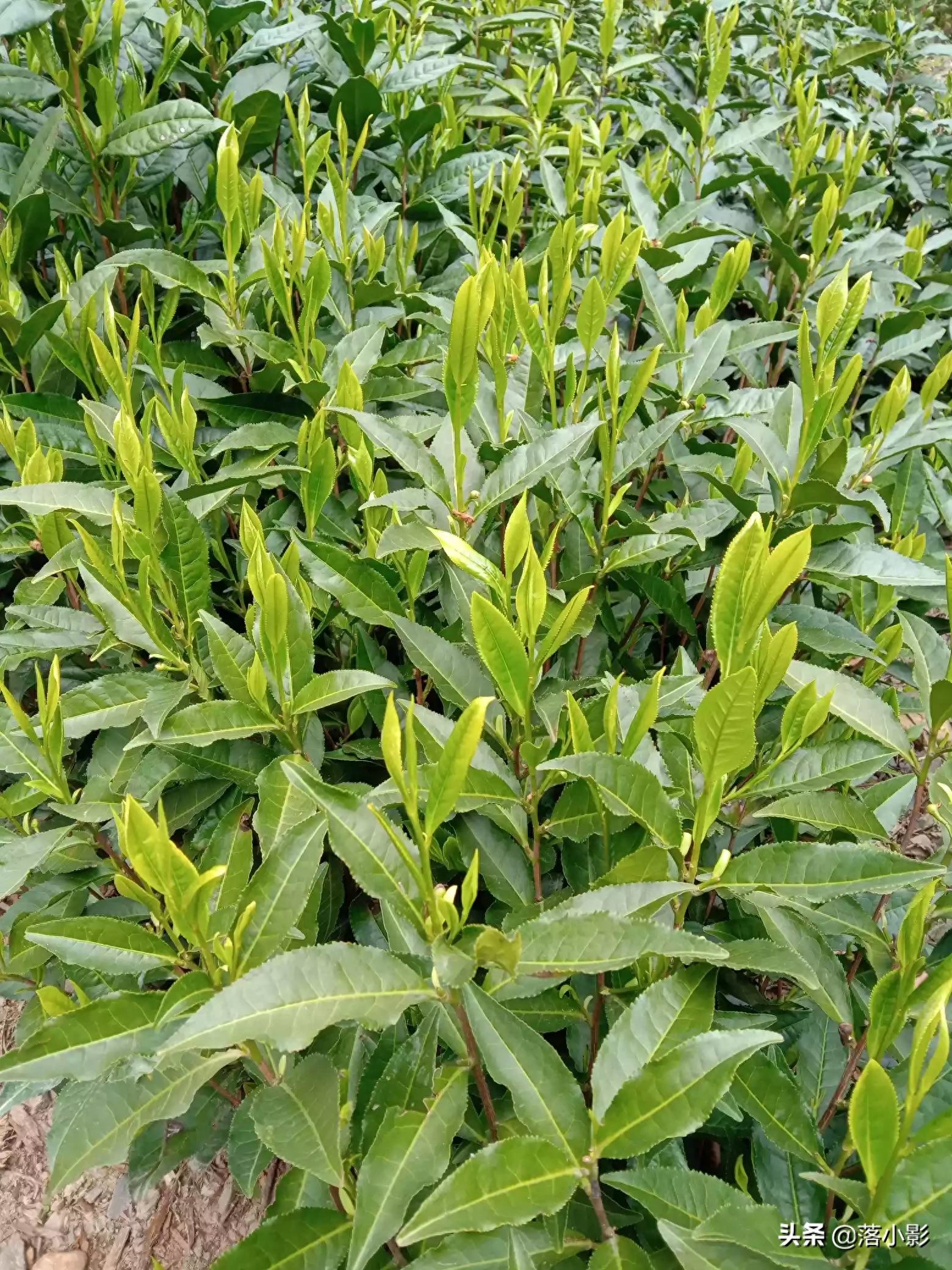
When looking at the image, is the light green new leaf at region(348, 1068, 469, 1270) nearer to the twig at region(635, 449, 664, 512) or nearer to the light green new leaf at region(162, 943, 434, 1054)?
the light green new leaf at region(162, 943, 434, 1054)

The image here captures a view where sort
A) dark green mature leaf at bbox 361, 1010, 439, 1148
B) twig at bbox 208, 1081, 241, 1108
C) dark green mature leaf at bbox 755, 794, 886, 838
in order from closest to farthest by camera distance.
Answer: dark green mature leaf at bbox 361, 1010, 439, 1148 → dark green mature leaf at bbox 755, 794, 886, 838 → twig at bbox 208, 1081, 241, 1108

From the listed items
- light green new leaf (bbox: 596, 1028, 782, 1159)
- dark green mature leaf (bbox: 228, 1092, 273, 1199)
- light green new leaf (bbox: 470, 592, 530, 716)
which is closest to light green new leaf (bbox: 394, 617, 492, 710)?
light green new leaf (bbox: 470, 592, 530, 716)

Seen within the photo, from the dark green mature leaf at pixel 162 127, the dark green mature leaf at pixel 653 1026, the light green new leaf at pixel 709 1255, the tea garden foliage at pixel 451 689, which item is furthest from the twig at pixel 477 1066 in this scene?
the dark green mature leaf at pixel 162 127

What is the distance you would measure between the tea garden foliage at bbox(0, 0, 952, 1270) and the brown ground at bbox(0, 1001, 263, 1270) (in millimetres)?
427

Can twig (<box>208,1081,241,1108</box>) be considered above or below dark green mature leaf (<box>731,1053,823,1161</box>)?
below

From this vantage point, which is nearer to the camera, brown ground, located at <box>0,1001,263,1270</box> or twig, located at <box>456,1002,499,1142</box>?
twig, located at <box>456,1002,499,1142</box>

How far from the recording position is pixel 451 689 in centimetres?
118

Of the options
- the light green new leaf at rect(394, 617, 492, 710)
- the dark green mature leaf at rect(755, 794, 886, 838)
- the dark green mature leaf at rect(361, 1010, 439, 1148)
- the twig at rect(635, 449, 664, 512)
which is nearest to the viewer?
the dark green mature leaf at rect(361, 1010, 439, 1148)

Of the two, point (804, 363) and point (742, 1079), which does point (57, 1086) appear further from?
point (804, 363)

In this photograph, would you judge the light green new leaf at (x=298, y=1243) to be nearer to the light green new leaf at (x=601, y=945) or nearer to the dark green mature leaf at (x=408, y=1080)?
the dark green mature leaf at (x=408, y=1080)

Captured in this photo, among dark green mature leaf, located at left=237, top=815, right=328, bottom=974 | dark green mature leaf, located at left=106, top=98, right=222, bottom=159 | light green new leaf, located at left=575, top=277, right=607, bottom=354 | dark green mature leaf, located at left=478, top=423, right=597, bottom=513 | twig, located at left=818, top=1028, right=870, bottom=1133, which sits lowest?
twig, located at left=818, top=1028, right=870, bottom=1133

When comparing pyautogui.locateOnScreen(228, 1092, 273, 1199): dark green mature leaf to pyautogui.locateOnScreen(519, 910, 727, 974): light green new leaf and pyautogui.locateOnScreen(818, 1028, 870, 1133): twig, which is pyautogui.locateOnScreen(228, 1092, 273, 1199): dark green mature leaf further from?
pyautogui.locateOnScreen(818, 1028, 870, 1133): twig

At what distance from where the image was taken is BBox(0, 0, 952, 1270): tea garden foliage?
2.79ft

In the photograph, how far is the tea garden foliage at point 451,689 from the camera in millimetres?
851
